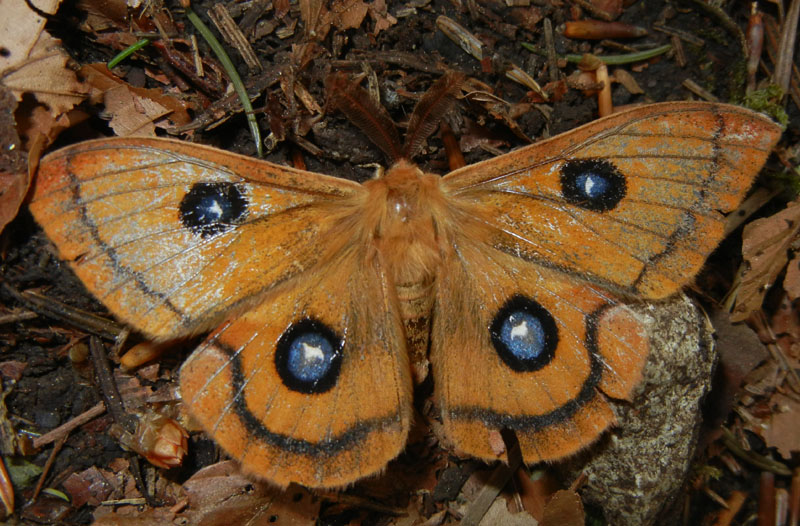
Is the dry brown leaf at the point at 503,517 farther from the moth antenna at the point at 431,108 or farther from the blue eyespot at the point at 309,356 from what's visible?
the moth antenna at the point at 431,108

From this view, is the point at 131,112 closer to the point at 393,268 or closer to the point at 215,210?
the point at 215,210

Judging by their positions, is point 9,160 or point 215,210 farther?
point 9,160

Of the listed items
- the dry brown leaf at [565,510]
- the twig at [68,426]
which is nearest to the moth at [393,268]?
the dry brown leaf at [565,510]

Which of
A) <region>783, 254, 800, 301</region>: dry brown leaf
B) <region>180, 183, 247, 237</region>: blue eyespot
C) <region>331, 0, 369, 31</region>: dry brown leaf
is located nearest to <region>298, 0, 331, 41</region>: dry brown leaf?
<region>331, 0, 369, 31</region>: dry brown leaf

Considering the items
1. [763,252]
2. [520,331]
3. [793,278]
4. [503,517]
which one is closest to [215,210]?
[520,331]

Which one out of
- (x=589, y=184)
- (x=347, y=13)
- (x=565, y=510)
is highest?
(x=347, y=13)

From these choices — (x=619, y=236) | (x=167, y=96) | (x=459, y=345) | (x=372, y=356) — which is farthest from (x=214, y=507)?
(x=619, y=236)
